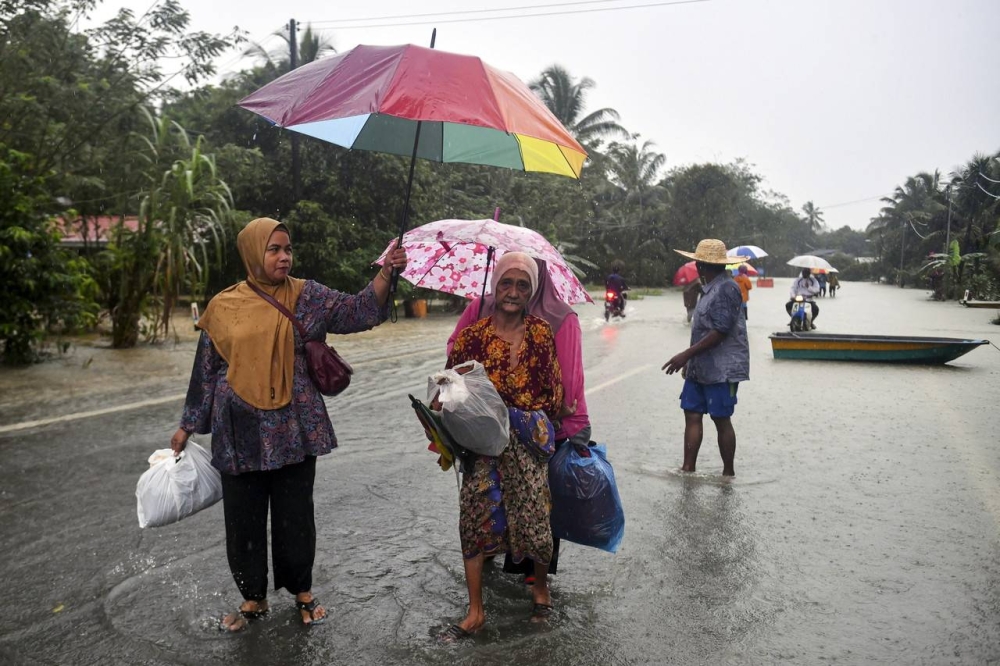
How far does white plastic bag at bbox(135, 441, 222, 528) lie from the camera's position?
3648 millimetres

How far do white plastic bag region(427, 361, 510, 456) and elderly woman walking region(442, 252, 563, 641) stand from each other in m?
0.14

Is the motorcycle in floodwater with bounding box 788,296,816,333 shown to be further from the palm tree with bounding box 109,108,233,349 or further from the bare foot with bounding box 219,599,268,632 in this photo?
the bare foot with bounding box 219,599,268,632

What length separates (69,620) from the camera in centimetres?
380

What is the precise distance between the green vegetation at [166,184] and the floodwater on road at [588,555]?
3.14 metres

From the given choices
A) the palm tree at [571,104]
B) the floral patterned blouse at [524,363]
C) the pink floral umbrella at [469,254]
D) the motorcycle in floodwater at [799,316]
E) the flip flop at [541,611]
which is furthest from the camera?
the palm tree at [571,104]

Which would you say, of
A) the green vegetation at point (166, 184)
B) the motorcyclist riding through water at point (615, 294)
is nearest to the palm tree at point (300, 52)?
the green vegetation at point (166, 184)

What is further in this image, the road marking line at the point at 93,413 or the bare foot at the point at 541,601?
the road marking line at the point at 93,413

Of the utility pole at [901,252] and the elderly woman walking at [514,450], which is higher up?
the utility pole at [901,252]

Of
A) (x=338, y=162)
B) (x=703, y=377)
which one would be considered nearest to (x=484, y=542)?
(x=703, y=377)

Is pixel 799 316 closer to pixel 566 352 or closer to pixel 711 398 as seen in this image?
pixel 711 398

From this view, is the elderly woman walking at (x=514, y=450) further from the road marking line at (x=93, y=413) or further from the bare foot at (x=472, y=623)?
the road marking line at (x=93, y=413)

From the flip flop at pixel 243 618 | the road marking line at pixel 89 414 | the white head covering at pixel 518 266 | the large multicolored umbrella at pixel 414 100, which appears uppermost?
the large multicolored umbrella at pixel 414 100

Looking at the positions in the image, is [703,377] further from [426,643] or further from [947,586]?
[426,643]

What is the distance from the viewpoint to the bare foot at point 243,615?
3732mm
